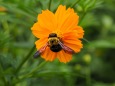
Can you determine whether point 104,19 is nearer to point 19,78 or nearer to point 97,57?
point 97,57

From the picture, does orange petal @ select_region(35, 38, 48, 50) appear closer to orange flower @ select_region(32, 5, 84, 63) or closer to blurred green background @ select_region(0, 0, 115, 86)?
orange flower @ select_region(32, 5, 84, 63)

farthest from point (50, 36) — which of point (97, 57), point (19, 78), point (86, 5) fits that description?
point (97, 57)

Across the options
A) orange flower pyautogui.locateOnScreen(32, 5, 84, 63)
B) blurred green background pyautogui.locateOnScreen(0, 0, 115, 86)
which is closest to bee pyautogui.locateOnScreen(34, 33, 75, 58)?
orange flower pyautogui.locateOnScreen(32, 5, 84, 63)

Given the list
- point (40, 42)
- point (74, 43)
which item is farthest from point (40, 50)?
point (74, 43)

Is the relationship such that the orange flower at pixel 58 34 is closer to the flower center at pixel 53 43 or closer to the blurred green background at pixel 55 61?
the flower center at pixel 53 43

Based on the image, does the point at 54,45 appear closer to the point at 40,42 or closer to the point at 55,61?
the point at 40,42

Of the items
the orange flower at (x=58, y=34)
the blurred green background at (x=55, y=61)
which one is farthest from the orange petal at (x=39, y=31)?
the blurred green background at (x=55, y=61)
